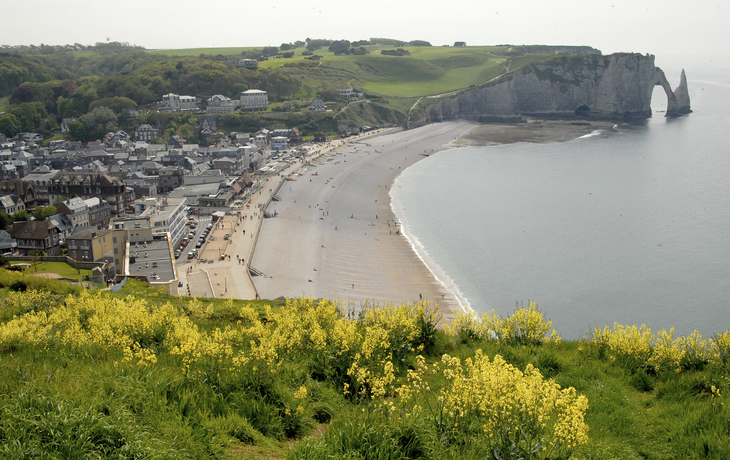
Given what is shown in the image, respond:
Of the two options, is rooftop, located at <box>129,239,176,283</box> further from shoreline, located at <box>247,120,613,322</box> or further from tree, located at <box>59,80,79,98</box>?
tree, located at <box>59,80,79,98</box>

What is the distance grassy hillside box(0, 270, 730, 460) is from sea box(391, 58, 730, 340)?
61.7 ft

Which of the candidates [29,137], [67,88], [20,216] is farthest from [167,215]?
[67,88]

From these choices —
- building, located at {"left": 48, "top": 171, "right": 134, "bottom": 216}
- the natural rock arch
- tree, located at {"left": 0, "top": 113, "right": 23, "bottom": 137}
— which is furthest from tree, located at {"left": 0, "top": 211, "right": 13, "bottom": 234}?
the natural rock arch

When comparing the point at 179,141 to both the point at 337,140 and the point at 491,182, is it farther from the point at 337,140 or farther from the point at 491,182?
the point at 491,182

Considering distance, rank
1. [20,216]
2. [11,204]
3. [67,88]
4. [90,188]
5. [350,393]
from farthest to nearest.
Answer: [67,88]
[90,188]
[11,204]
[20,216]
[350,393]

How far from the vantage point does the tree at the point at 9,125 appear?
103062 mm

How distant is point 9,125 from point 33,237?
251 feet

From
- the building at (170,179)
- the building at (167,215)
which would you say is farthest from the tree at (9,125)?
the building at (167,215)

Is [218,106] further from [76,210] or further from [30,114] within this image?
[76,210]

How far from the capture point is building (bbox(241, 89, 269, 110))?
124438mm

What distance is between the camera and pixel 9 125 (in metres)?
104

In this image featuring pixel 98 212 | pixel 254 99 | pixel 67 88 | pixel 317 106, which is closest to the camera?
pixel 98 212

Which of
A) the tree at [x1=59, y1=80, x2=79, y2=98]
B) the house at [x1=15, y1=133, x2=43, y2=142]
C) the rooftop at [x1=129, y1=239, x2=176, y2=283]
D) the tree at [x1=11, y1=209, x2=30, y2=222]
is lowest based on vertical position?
the rooftop at [x1=129, y1=239, x2=176, y2=283]

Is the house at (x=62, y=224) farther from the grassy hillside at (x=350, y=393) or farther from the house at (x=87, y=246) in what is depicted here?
the grassy hillside at (x=350, y=393)
